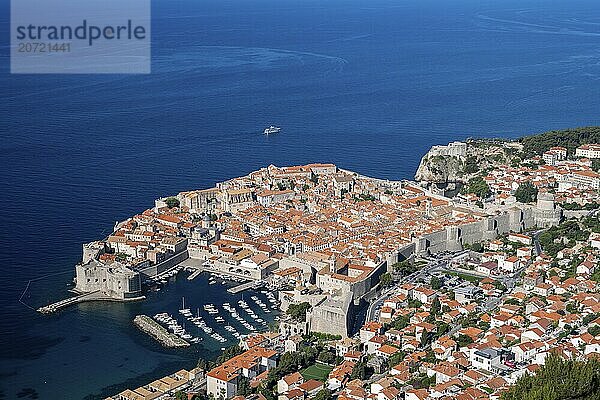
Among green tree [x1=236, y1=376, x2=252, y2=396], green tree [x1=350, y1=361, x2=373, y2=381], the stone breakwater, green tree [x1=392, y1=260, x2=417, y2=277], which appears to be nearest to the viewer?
green tree [x1=236, y1=376, x2=252, y2=396]

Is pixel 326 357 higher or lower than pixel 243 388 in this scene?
higher

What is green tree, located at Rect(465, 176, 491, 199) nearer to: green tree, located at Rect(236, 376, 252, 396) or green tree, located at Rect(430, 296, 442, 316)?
green tree, located at Rect(430, 296, 442, 316)

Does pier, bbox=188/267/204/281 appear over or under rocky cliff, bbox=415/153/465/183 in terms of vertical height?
under

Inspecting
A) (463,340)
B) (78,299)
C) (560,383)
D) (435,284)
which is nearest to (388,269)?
(435,284)

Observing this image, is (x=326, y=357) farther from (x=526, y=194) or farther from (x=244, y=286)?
(x=526, y=194)

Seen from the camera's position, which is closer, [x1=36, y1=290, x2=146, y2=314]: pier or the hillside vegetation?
[x1=36, y1=290, x2=146, y2=314]: pier

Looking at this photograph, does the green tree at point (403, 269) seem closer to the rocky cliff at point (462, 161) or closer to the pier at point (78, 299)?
the pier at point (78, 299)

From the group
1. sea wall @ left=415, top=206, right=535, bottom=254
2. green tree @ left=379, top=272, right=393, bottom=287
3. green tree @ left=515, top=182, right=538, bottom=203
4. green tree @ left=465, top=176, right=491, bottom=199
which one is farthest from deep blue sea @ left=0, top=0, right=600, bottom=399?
green tree @ left=515, top=182, right=538, bottom=203
